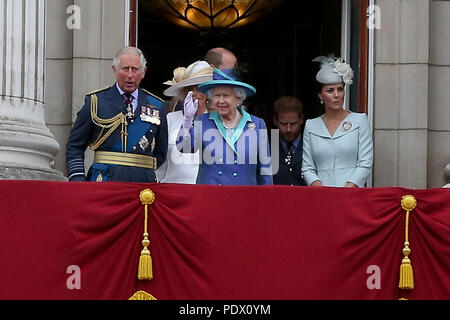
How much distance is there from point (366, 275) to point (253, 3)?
6.59 m

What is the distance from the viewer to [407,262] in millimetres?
10367

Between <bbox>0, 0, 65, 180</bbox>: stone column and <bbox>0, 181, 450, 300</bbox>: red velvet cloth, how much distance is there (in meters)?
1.55

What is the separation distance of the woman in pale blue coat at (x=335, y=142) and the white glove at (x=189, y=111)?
1297 mm

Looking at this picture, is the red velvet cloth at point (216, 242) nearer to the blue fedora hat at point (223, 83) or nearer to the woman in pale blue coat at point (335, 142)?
the blue fedora hat at point (223, 83)

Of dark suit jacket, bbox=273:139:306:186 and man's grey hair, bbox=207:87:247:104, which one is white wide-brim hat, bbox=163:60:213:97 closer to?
man's grey hair, bbox=207:87:247:104

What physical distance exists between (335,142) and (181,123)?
4.40 feet

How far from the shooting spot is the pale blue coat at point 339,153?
39.4ft

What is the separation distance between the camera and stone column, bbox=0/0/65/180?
38.4 feet

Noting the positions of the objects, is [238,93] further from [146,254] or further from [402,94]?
[402,94]

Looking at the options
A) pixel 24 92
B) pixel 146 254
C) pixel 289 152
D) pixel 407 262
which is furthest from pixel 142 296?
pixel 289 152

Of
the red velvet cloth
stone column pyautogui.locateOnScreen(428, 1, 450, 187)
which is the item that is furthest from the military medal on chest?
stone column pyautogui.locateOnScreen(428, 1, 450, 187)

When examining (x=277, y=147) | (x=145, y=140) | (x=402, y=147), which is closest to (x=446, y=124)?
(x=402, y=147)
